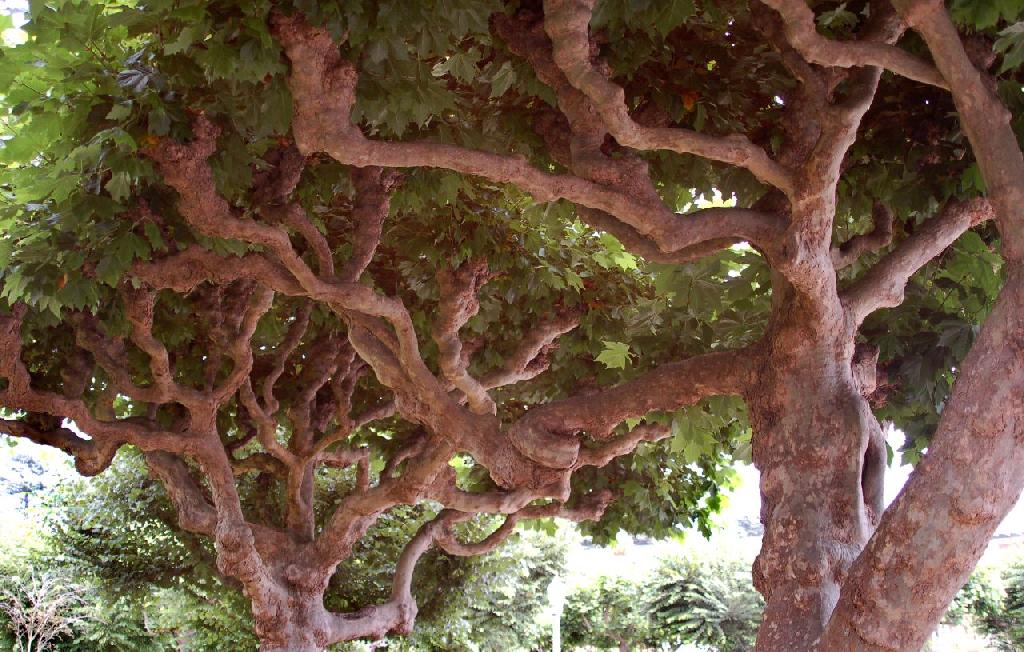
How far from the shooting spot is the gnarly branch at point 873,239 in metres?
4.74

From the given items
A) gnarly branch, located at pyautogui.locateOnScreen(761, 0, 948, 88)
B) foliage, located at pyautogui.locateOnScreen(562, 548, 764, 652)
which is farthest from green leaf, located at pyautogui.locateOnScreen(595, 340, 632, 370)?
foliage, located at pyautogui.locateOnScreen(562, 548, 764, 652)

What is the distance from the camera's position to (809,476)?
13.1ft

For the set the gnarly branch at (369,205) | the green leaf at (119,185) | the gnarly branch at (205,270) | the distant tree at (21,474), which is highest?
Result: the distant tree at (21,474)

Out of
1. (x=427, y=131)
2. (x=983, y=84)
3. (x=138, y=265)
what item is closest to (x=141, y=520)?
(x=138, y=265)

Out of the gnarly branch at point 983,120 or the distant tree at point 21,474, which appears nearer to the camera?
the gnarly branch at point 983,120

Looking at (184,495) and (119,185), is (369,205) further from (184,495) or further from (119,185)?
(184,495)

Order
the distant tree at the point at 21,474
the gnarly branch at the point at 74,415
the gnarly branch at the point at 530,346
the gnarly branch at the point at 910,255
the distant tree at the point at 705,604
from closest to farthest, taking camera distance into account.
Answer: the gnarly branch at the point at 910,255
the gnarly branch at the point at 74,415
the gnarly branch at the point at 530,346
the distant tree at the point at 705,604
the distant tree at the point at 21,474

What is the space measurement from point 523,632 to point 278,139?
42.4 ft

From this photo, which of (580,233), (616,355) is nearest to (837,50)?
(616,355)

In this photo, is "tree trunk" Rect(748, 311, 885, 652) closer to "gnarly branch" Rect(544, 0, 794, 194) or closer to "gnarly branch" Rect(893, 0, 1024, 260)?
"gnarly branch" Rect(544, 0, 794, 194)

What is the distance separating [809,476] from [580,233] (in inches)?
157

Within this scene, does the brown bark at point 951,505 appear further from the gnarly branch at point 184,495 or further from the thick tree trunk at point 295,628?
the gnarly branch at point 184,495

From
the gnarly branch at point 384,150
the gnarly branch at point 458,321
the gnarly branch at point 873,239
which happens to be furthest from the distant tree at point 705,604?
the gnarly branch at point 384,150

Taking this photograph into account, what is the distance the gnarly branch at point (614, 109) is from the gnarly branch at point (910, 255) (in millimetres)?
717
